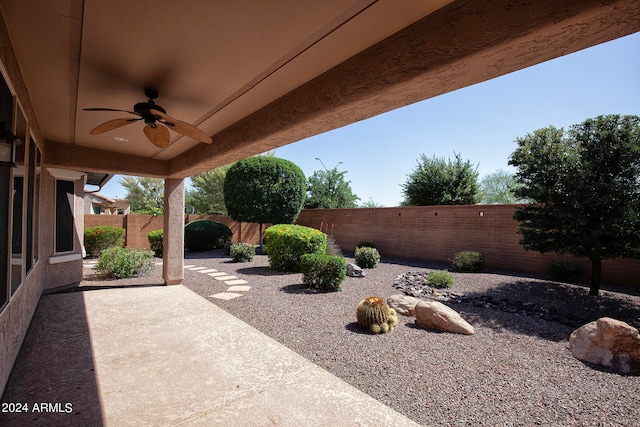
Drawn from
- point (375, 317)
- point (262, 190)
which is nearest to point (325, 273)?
point (375, 317)

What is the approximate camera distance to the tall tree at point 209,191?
24.1 metres

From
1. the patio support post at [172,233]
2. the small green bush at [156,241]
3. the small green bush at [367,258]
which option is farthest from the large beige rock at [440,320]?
the small green bush at [156,241]

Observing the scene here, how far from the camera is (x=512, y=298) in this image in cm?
602

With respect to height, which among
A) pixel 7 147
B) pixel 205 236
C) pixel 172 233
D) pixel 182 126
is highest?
pixel 182 126

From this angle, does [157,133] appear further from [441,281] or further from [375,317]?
[441,281]

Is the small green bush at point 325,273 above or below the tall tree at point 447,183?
below

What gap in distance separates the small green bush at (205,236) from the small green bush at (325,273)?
26.0ft

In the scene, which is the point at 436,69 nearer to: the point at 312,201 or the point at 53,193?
the point at 53,193

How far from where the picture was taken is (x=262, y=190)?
41.8 feet

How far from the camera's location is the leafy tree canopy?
12.8m

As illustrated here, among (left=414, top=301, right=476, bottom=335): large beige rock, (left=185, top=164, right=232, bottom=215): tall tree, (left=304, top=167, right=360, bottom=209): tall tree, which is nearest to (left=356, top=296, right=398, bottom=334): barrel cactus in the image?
(left=414, top=301, right=476, bottom=335): large beige rock

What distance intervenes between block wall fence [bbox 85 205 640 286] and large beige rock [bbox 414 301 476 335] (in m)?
5.64

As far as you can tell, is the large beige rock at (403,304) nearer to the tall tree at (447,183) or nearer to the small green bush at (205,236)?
the small green bush at (205,236)

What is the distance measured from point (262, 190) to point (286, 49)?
10627 mm
